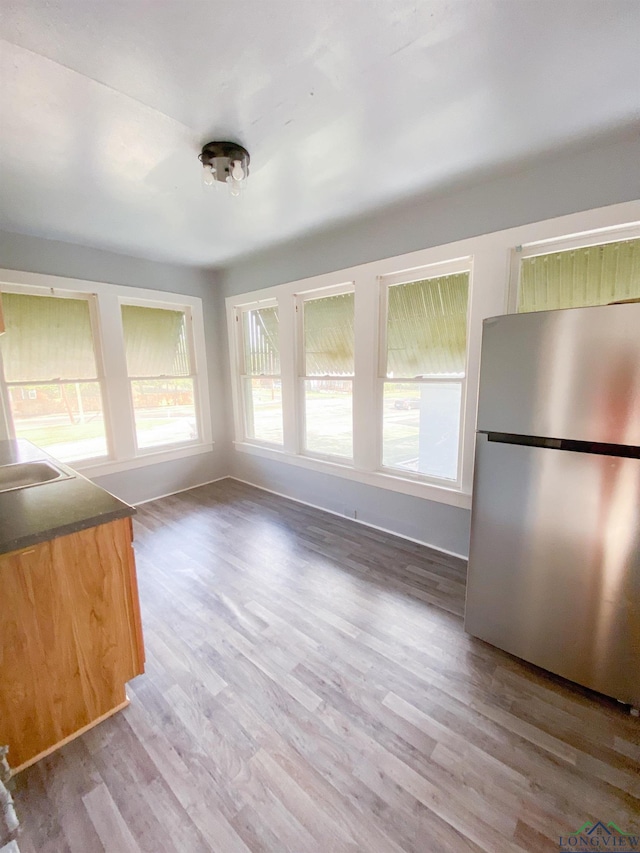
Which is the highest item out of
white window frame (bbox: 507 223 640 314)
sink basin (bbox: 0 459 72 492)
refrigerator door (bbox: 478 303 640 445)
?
white window frame (bbox: 507 223 640 314)

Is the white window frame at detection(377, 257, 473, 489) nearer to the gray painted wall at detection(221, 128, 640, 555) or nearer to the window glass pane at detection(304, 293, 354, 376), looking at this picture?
the gray painted wall at detection(221, 128, 640, 555)

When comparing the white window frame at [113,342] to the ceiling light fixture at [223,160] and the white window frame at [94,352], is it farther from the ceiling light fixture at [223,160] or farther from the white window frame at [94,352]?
the ceiling light fixture at [223,160]

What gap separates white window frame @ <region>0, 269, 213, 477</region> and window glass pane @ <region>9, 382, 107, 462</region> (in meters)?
0.07

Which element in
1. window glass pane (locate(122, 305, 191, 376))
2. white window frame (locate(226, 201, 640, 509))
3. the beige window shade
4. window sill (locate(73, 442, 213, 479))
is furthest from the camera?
window glass pane (locate(122, 305, 191, 376))

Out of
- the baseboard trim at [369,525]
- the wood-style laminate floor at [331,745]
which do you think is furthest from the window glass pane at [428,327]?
the wood-style laminate floor at [331,745]

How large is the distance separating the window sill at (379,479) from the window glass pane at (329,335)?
3.01ft

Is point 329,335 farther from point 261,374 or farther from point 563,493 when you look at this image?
point 563,493

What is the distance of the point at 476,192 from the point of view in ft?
7.27

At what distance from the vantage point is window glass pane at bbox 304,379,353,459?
3248 millimetres

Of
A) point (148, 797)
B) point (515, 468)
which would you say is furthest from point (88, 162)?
point (148, 797)

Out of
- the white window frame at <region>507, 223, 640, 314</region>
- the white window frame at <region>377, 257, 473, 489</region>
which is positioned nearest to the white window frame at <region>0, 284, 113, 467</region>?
the white window frame at <region>377, 257, 473, 489</region>

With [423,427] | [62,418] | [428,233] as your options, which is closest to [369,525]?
[423,427]

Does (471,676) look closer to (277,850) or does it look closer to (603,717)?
(603,717)

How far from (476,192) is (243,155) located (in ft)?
4.98
